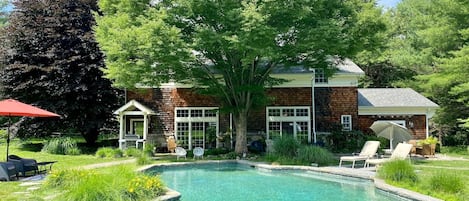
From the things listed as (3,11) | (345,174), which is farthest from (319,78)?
(3,11)

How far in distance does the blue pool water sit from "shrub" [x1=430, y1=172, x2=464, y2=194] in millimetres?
843

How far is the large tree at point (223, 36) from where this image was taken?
1448 cm

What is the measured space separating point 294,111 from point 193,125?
5.45 meters

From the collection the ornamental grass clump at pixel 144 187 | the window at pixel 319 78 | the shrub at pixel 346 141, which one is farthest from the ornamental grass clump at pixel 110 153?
the window at pixel 319 78

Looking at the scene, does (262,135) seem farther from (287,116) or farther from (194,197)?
(194,197)

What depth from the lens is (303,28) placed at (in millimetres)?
15609

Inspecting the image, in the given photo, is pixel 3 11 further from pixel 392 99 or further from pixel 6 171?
pixel 392 99

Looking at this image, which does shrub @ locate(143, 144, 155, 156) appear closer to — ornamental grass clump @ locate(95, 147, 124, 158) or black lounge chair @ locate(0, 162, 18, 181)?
ornamental grass clump @ locate(95, 147, 124, 158)

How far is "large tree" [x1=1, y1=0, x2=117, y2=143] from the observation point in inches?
794

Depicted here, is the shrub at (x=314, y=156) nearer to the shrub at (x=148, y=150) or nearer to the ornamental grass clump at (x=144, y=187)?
the shrub at (x=148, y=150)

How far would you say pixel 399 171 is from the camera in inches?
390

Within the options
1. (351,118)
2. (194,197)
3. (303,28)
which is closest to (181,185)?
(194,197)

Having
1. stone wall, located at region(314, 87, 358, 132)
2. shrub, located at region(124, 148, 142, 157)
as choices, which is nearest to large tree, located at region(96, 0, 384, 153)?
shrub, located at region(124, 148, 142, 157)

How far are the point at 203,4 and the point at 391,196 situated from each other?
9.45m
